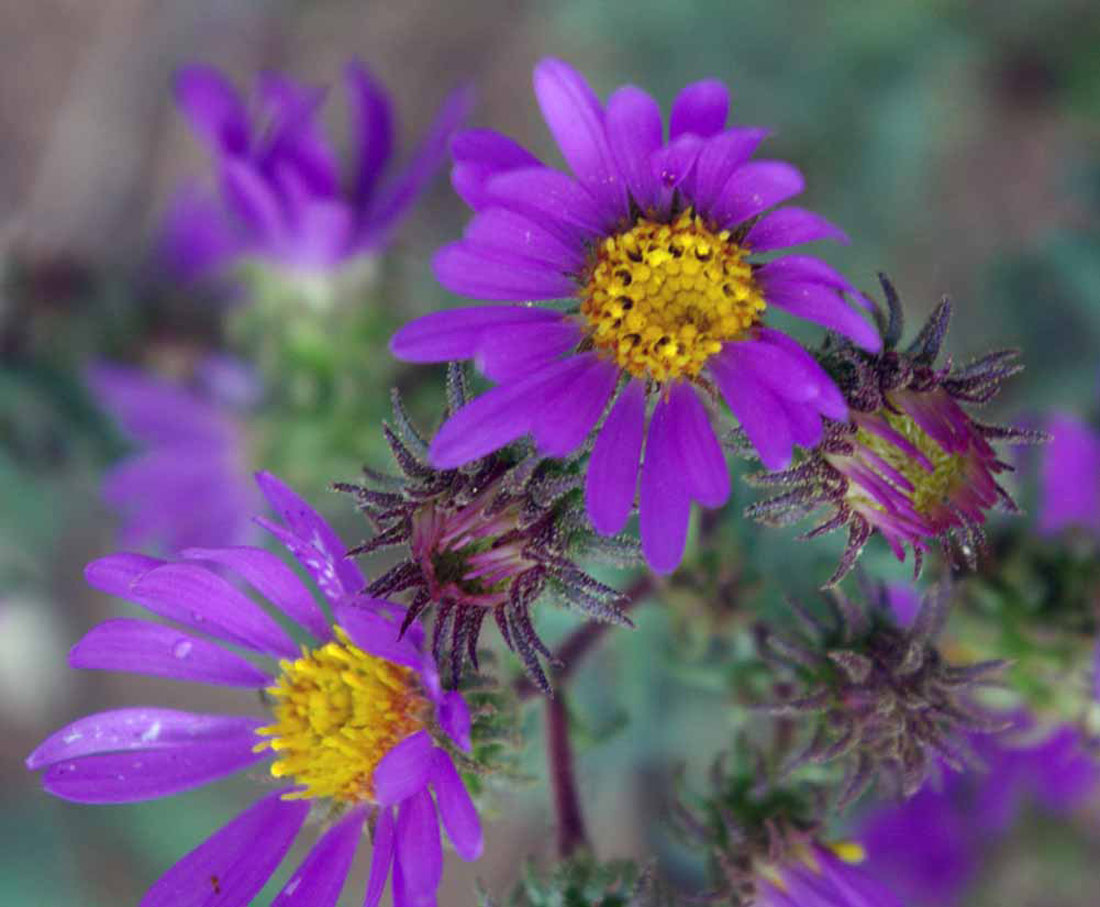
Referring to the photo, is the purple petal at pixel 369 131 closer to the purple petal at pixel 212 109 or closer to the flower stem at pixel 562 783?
the purple petal at pixel 212 109

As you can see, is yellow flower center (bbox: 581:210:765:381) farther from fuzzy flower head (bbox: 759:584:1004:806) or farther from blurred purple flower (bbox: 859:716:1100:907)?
blurred purple flower (bbox: 859:716:1100:907)

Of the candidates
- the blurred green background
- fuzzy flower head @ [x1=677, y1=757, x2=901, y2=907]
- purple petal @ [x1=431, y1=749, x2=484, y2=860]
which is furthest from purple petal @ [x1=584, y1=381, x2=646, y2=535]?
the blurred green background

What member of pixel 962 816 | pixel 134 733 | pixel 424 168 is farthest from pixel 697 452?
pixel 962 816

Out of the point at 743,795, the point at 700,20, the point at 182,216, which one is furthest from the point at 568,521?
the point at 700,20

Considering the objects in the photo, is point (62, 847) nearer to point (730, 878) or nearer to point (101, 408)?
point (101, 408)

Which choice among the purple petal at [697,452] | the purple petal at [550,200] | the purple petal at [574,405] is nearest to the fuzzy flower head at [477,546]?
the purple petal at [574,405]

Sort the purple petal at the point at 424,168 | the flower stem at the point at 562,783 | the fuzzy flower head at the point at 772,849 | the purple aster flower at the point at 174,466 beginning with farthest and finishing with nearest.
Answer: the purple aster flower at the point at 174,466 → the purple petal at the point at 424,168 → the flower stem at the point at 562,783 → the fuzzy flower head at the point at 772,849

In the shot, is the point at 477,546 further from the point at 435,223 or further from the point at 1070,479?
the point at 435,223
